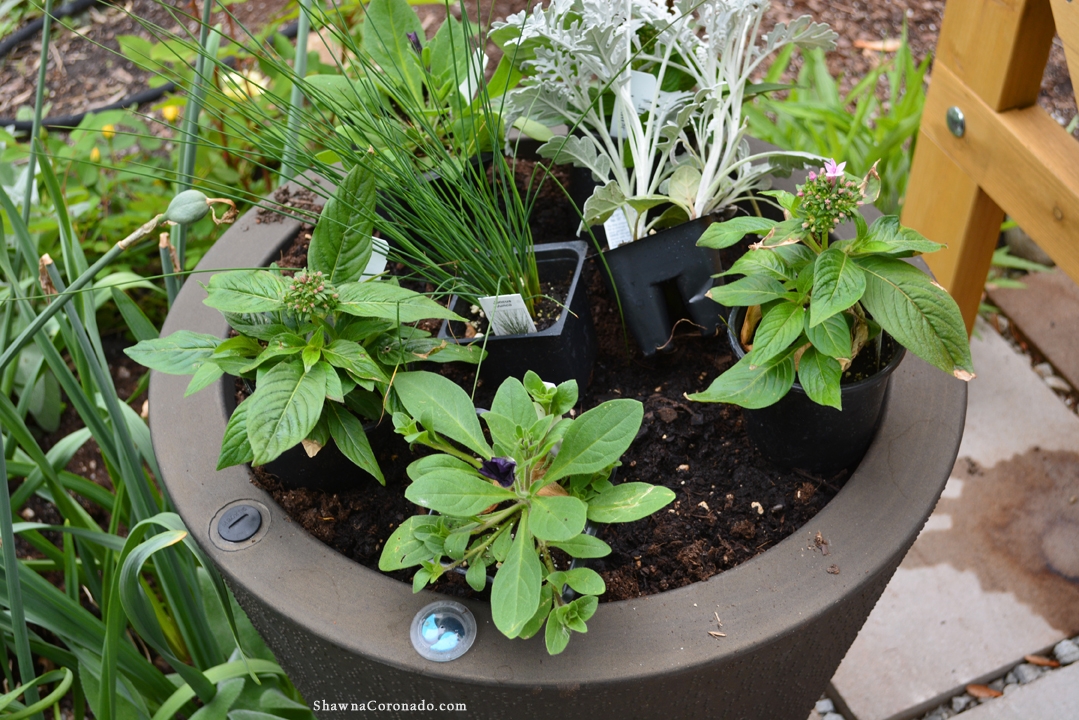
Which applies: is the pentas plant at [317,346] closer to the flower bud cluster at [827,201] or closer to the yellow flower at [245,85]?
the yellow flower at [245,85]

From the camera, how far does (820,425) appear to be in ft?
2.75

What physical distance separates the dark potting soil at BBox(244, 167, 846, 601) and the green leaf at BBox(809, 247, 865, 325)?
0.22m

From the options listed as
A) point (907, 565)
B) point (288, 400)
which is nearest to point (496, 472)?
point (288, 400)

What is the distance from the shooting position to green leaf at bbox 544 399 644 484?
72 centimetres

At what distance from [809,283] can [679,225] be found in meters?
0.27

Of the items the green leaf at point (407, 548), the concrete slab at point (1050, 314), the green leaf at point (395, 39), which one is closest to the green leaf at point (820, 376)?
the green leaf at point (407, 548)

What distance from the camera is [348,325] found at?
0.84m

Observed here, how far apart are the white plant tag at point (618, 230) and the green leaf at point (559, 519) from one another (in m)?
0.49

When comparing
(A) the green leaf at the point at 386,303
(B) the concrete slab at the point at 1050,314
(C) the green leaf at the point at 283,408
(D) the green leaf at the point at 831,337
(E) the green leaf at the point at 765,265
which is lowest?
(B) the concrete slab at the point at 1050,314

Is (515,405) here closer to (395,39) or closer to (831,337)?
(831,337)

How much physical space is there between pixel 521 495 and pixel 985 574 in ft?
3.65

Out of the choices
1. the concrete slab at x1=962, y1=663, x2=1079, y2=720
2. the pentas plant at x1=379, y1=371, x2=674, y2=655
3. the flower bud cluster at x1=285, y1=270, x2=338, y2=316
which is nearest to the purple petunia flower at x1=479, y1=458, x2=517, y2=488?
the pentas plant at x1=379, y1=371, x2=674, y2=655

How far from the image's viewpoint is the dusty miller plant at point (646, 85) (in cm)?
95

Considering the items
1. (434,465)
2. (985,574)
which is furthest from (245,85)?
(985,574)
